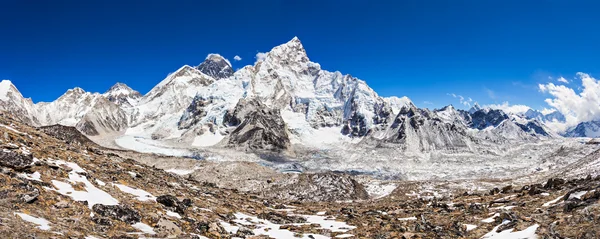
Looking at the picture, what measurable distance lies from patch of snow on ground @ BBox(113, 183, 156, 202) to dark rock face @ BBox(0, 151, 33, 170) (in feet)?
16.4

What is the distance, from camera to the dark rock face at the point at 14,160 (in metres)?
16.3

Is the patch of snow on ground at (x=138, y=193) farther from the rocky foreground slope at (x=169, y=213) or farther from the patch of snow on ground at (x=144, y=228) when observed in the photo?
the patch of snow on ground at (x=144, y=228)

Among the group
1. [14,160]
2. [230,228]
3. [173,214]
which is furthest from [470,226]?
[14,160]

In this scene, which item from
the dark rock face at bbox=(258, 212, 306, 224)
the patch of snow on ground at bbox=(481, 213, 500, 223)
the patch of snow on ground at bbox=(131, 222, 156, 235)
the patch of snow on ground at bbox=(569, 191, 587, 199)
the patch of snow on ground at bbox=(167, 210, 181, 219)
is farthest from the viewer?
the dark rock face at bbox=(258, 212, 306, 224)

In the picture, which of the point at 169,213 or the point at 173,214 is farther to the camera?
the point at 173,214

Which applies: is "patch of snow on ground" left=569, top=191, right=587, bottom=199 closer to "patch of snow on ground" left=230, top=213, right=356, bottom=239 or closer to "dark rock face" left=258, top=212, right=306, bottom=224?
"patch of snow on ground" left=230, top=213, right=356, bottom=239

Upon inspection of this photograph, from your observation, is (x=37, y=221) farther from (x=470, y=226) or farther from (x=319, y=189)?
(x=319, y=189)

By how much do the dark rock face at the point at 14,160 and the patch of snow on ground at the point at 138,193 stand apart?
16.4 feet

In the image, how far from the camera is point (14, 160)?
16781 mm

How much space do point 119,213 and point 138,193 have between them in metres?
5.26

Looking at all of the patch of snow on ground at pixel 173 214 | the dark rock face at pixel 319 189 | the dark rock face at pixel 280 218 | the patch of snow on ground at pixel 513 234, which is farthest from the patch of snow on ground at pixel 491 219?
the dark rock face at pixel 319 189

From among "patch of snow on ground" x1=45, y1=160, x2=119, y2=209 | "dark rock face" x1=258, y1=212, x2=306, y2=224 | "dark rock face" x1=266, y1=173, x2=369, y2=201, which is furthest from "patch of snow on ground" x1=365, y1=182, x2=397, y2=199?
"patch of snow on ground" x1=45, y1=160, x2=119, y2=209

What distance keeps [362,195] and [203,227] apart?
135ft

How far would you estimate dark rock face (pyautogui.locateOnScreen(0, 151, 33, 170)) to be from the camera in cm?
1633
